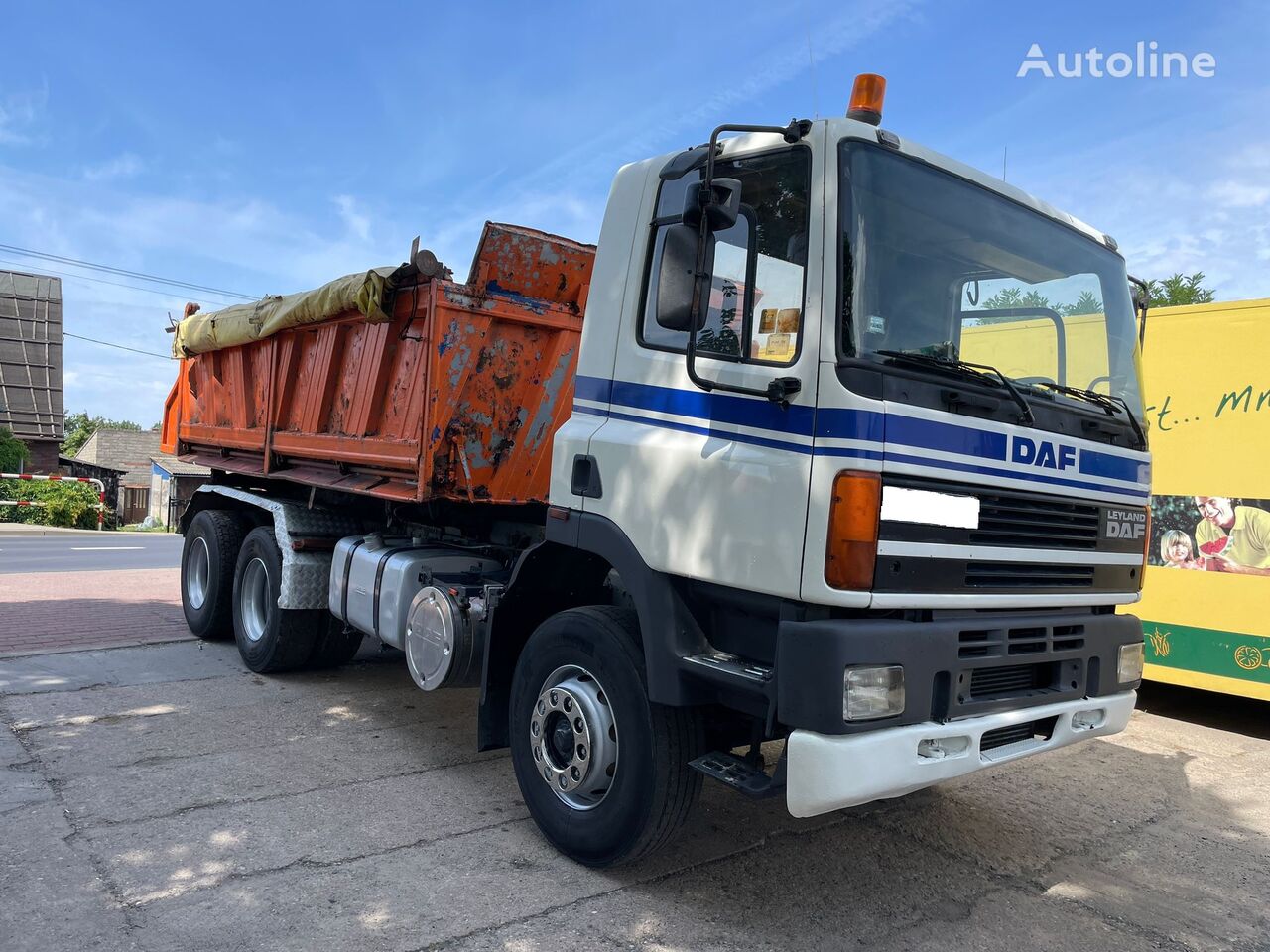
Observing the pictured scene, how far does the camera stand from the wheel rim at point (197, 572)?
7688 mm

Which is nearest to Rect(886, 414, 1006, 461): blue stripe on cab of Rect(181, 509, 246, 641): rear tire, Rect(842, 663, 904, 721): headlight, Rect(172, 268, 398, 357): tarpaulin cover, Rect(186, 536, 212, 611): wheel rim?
Rect(842, 663, 904, 721): headlight

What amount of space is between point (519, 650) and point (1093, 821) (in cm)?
288

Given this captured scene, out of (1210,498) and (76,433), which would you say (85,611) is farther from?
(76,433)

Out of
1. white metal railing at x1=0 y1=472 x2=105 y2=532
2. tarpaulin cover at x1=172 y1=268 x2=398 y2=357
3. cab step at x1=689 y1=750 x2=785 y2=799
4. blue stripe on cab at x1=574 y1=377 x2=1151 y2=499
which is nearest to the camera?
blue stripe on cab at x1=574 y1=377 x2=1151 y2=499

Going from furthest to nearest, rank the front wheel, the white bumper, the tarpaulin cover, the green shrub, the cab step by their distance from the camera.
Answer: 1. the green shrub
2. the tarpaulin cover
3. the front wheel
4. the cab step
5. the white bumper

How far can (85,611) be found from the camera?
30.3 feet

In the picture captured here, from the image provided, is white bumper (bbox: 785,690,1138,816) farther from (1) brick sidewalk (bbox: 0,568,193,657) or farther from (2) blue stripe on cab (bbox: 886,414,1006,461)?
(1) brick sidewalk (bbox: 0,568,193,657)

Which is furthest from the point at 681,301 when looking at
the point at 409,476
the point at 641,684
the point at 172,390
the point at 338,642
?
the point at 172,390

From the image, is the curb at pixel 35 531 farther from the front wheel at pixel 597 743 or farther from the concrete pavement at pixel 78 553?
the front wheel at pixel 597 743

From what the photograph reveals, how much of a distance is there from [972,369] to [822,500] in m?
0.79

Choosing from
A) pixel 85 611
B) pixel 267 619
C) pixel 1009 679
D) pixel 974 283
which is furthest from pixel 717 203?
pixel 85 611

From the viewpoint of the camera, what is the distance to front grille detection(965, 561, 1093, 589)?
3.15 m

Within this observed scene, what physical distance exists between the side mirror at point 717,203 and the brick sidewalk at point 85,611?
6.51m

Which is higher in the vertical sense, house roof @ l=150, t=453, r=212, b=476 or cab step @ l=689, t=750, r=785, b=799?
house roof @ l=150, t=453, r=212, b=476
